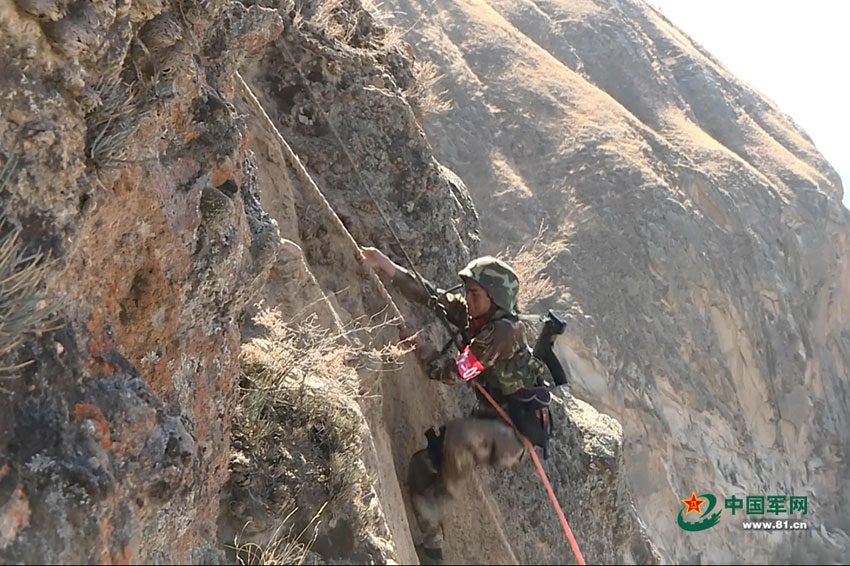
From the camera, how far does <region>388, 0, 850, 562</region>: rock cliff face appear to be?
1709 centimetres

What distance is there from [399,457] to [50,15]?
3413mm

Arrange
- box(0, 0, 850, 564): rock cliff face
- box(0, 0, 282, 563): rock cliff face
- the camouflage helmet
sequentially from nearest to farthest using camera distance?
box(0, 0, 282, 563): rock cliff face, box(0, 0, 850, 564): rock cliff face, the camouflage helmet

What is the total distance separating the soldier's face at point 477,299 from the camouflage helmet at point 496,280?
0.03m

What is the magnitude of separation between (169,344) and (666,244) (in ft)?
59.2

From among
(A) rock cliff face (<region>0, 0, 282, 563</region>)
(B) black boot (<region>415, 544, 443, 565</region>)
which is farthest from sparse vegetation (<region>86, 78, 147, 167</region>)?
(B) black boot (<region>415, 544, 443, 565</region>)

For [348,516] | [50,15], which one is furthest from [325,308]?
[50,15]

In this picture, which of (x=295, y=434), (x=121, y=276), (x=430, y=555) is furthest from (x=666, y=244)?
(x=121, y=276)

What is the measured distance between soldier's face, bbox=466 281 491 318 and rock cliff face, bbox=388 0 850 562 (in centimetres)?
1106

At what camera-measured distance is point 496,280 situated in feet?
14.8

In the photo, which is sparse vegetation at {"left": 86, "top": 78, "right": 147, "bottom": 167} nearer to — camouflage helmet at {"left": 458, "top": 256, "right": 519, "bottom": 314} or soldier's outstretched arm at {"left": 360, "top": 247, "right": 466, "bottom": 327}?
camouflage helmet at {"left": 458, "top": 256, "right": 519, "bottom": 314}

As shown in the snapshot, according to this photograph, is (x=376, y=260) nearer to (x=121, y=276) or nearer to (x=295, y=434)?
(x=295, y=434)

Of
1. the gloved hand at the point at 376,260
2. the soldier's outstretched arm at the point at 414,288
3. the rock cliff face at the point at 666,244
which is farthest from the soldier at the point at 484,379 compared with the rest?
the rock cliff face at the point at 666,244

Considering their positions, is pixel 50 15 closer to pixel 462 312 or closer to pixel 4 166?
pixel 4 166

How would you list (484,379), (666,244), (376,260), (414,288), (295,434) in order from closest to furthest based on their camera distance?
(295,434)
(484,379)
(414,288)
(376,260)
(666,244)
